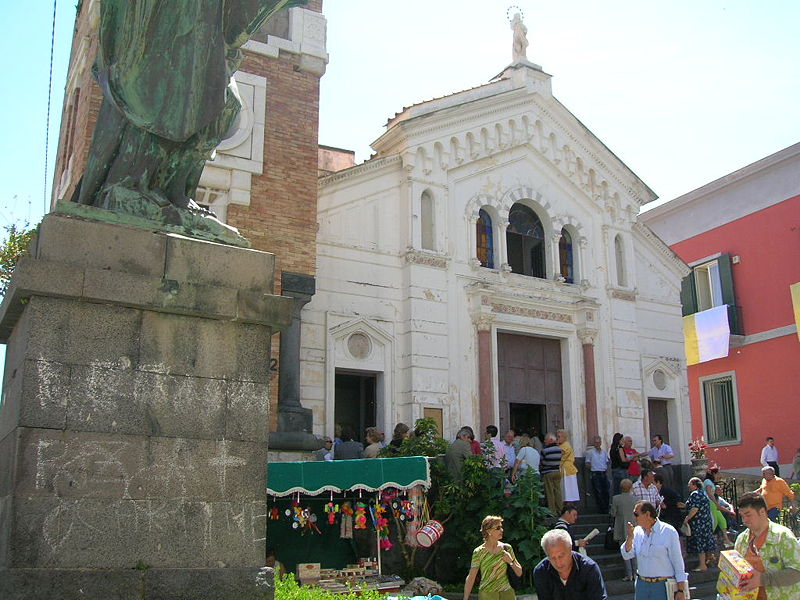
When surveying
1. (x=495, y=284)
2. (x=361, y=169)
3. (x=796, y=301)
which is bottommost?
(x=495, y=284)

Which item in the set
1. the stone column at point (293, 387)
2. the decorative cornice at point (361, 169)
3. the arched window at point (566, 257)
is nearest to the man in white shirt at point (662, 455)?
the arched window at point (566, 257)

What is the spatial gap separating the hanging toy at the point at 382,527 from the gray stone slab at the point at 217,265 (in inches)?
248

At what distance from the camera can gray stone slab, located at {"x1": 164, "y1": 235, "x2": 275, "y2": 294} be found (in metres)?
5.53

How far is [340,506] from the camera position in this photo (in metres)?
11.9

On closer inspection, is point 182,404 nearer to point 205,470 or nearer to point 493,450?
point 205,470

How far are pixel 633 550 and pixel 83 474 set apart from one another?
5.08m

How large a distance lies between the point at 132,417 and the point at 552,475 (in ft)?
33.8

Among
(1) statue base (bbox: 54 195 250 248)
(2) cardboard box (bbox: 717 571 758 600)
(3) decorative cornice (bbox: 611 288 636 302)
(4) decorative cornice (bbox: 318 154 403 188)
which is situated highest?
(4) decorative cornice (bbox: 318 154 403 188)

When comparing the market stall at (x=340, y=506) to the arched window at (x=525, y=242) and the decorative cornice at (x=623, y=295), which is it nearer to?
the arched window at (x=525, y=242)

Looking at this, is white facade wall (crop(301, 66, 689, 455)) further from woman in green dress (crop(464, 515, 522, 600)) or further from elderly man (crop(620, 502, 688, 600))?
elderly man (crop(620, 502, 688, 600))

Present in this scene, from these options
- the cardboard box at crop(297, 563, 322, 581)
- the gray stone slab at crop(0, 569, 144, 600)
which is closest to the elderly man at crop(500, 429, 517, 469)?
the cardboard box at crop(297, 563, 322, 581)

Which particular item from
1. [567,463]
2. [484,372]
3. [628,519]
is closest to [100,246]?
[628,519]

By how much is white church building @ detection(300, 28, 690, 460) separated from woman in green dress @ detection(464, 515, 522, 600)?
6585mm

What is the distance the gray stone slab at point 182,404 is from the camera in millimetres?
5207
